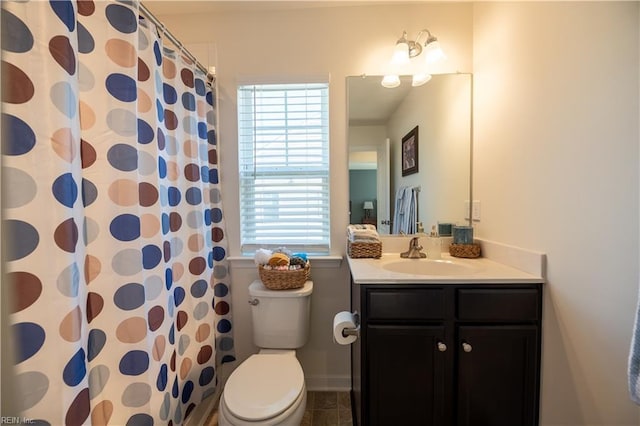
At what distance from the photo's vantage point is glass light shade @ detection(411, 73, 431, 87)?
162cm

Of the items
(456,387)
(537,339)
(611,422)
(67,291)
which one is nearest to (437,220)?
(537,339)

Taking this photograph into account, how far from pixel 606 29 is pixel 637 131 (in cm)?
36

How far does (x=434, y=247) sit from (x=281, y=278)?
92cm

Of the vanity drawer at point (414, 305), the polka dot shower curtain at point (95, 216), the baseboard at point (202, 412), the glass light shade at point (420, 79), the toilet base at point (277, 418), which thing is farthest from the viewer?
the glass light shade at point (420, 79)

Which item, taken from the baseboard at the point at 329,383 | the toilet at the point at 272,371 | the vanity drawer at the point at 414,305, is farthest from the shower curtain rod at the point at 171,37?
the baseboard at the point at 329,383

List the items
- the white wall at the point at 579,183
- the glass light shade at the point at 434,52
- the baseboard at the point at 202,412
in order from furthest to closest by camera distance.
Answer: the glass light shade at the point at 434,52
the baseboard at the point at 202,412
the white wall at the point at 579,183

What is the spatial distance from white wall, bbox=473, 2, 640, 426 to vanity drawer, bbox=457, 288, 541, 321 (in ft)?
0.21

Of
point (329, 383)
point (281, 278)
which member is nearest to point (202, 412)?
point (329, 383)

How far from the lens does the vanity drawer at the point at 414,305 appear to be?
1095 millimetres

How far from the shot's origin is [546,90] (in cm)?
106

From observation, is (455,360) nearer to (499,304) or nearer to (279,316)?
(499,304)

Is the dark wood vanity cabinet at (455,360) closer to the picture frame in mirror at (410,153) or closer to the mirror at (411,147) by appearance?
the mirror at (411,147)

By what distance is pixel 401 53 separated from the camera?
4.97 feet

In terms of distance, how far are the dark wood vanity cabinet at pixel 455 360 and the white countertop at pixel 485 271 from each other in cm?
4
